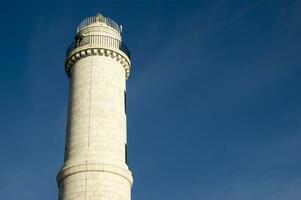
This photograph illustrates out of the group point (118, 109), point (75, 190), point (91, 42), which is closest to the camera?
point (75, 190)

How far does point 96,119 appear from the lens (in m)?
33.2

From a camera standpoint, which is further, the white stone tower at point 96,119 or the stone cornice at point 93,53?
the stone cornice at point 93,53

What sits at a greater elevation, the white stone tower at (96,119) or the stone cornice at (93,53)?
the stone cornice at (93,53)

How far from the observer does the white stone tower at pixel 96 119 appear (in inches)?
1240

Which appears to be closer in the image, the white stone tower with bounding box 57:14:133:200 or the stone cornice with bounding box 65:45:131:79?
the white stone tower with bounding box 57:14:133:200

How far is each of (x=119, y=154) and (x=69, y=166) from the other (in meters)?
3.33

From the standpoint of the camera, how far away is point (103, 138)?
32.6 meters

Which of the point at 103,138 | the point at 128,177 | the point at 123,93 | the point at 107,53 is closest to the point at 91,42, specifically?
the point at 107,53

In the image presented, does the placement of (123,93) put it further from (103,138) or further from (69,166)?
(69,166)

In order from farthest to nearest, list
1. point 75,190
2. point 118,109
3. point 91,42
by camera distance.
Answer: point 91,42
point 118,109
point 75,190

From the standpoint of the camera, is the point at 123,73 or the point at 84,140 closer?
the point at 84,140

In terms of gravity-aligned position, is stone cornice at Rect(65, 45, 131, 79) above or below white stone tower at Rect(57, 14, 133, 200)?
above

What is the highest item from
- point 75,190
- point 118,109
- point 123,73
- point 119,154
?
point 123,73

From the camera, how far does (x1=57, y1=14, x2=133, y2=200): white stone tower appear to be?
3148cm
